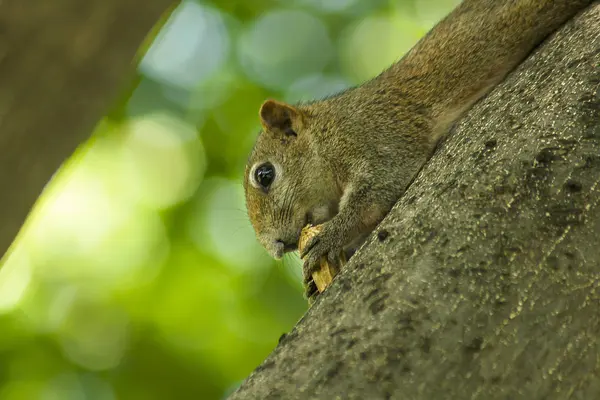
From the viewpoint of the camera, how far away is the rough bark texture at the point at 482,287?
1.82 metres

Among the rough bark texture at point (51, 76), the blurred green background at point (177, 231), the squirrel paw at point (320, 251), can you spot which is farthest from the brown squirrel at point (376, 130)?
the blurred green background at point (177, 231)

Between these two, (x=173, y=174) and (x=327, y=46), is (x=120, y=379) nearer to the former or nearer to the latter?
(x=173, y=174)

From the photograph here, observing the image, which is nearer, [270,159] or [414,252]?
[414,252]

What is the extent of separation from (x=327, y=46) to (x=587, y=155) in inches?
290

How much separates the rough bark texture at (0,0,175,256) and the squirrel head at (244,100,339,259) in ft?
3.00

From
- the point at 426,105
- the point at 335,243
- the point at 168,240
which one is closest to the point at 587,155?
the point at 335,243

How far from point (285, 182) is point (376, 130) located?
594mm

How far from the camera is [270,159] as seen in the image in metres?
4.41

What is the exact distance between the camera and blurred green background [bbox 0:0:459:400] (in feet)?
24.8

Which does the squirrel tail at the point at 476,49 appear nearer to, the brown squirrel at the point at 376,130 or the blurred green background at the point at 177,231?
the brown squirrel at the point at 376,130

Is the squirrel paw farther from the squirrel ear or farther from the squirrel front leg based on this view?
the squirrel ear

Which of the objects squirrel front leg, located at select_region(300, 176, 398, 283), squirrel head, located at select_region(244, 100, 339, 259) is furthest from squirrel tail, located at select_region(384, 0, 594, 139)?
squirrel head, located at select_region(244, 100, 339, 259)

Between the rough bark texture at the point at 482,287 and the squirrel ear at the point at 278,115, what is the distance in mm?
2028

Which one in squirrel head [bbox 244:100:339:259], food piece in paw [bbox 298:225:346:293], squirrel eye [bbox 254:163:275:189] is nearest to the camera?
food piece in paw [bbox 298:225:346:293]
